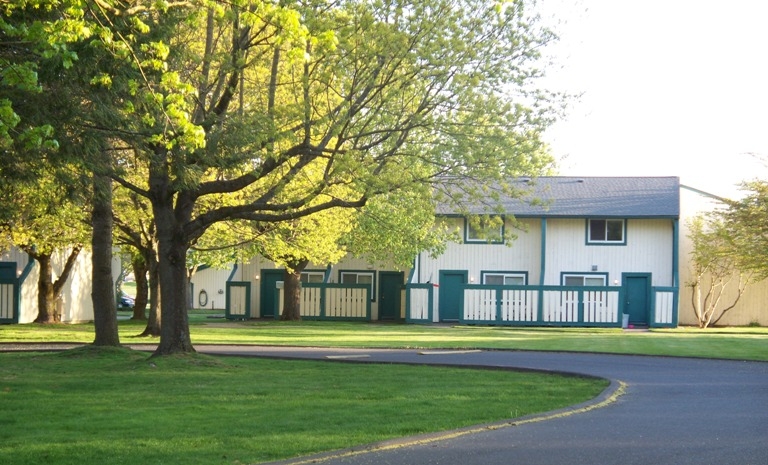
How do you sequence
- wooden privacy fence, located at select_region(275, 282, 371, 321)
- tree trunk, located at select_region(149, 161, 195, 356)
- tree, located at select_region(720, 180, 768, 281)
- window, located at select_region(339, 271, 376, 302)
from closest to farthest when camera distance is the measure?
tree trunk, located at select_region(149, 161, 195, 356) < tree, located at select_region(720, 180, 768, 281) < wooden privacy fence, located at select_region(275, 282, 371, 321) < window, located at select_region(339, 271, 376, 302)

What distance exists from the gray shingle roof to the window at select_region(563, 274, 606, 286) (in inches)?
108

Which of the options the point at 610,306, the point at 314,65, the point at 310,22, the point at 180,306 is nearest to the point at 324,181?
the point at 314,65

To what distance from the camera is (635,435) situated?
1158 centimetres

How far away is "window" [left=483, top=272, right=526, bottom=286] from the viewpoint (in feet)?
148

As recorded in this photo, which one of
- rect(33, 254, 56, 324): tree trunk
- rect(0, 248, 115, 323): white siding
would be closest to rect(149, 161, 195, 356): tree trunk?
rect(0, 248, 115, 323): white siding

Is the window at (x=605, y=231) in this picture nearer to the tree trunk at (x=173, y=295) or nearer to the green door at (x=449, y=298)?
the green door at (x=449, y=298)

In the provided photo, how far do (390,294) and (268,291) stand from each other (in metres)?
5.96

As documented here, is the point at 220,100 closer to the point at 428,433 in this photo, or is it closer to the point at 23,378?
the point at 23,378

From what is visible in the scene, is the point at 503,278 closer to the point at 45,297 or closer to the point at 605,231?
the point at 605,231

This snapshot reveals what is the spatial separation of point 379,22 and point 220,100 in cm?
358

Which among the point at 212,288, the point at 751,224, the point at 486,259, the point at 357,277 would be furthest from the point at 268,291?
the point at 751,224

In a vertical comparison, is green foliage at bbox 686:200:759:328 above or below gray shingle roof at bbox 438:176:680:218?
below

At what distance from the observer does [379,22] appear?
17.9m

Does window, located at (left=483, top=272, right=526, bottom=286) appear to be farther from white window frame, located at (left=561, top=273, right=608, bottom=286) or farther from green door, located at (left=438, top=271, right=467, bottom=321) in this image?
white window frame, located at (left=561, top=273, right=608, bottom=286)
